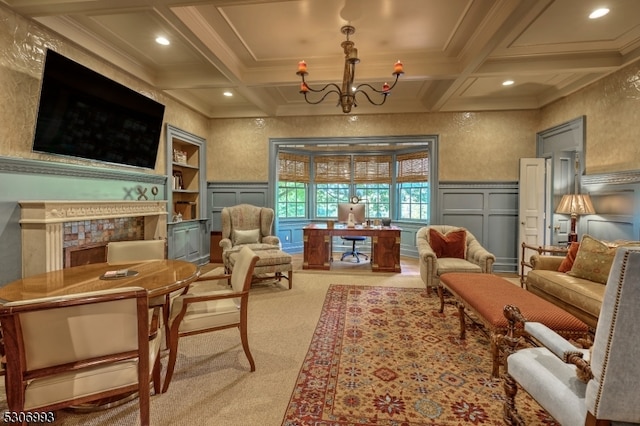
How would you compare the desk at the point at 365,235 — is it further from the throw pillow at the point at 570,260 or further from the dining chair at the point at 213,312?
the dining chair at the point at 213,312

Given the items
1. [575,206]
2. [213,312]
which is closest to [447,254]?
[575,206]

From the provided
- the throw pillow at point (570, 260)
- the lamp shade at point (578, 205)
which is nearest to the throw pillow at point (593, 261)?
the throw pillow at point (570, 260)

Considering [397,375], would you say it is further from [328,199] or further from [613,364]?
[328,199]

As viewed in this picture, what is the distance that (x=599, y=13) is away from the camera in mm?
2875

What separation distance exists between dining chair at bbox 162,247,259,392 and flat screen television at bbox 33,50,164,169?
7.12 ft

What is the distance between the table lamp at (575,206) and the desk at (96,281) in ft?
14.6

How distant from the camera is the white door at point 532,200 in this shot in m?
5.03

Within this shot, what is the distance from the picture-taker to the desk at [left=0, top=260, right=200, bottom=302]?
1.77 meters

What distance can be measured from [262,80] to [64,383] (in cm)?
393

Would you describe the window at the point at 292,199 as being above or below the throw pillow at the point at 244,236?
above

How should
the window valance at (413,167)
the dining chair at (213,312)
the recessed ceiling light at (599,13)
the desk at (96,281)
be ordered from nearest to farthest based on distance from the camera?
the desk at (96,281) < the dining chair at (213,312) < the recessed ceiling light at (599,13) < the window valance at (413,167)

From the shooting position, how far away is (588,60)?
11.8 feet

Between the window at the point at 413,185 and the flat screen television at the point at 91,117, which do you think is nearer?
the flat screen television at the point at 91,117

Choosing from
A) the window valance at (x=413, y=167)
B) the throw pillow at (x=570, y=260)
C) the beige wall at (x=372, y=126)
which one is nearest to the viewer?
the beige wall at (x=372, y=126)
